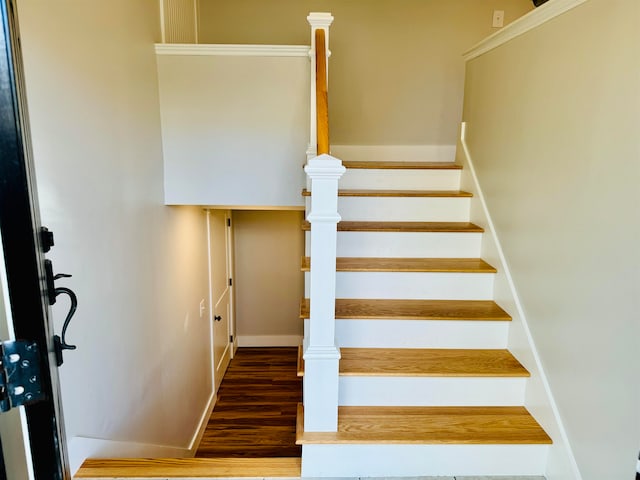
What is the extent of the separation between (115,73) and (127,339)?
4.19 ft

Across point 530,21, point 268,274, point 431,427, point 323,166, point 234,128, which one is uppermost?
point 530,21

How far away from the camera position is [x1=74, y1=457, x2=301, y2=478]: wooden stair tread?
164 centimetres

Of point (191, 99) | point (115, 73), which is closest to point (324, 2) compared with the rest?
point (191, 99)

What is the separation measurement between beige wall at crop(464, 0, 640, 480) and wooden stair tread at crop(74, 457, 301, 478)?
1093 mm

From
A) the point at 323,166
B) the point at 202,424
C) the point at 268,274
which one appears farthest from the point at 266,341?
the point at 323,166

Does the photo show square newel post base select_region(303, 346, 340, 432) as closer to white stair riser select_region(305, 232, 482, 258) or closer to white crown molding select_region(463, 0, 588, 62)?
white stair riser select_region(305, 232, 482, 258)

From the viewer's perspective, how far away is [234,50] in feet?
8.57

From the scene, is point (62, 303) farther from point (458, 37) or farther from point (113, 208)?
point (458, 37)

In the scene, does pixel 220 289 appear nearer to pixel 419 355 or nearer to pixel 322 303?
pixel 419 355

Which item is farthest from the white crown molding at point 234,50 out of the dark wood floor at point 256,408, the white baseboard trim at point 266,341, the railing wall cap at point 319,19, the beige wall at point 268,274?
the white baseboard trim at point 266,341

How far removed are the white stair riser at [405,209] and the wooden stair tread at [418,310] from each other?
590 millimetres

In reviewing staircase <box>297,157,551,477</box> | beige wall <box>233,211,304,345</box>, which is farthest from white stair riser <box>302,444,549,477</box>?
beige wall <box>233,211,304,345</box>

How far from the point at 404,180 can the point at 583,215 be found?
141cm

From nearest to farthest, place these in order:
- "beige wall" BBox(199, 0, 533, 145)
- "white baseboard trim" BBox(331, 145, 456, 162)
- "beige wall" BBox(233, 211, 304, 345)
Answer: "beige wall" BBox(199, 0, 533, 145)
"white baseboard trim" BBox(331, 145, 456, 162)
"beige wall" BBox(233, 211, 304, 345)
